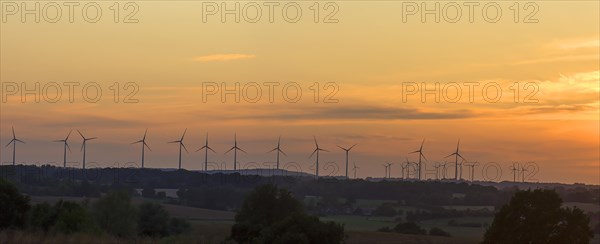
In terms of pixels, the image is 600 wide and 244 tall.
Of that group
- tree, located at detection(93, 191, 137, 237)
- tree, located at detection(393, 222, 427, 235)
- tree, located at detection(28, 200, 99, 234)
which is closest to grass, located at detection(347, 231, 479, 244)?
tree, located at detection(393, 222, 427, 235)

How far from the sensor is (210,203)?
192875 mm

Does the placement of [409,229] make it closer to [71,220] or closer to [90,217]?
[90,217]

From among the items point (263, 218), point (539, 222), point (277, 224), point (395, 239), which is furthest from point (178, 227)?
point (539, 222)

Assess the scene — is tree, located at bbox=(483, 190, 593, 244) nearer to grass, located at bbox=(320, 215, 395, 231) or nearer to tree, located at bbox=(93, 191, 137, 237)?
tree, located at bbox=(93, 191, 137, 237)

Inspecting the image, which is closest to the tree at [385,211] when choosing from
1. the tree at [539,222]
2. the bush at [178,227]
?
the bush at [178,227]

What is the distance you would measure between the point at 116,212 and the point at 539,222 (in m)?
51.8

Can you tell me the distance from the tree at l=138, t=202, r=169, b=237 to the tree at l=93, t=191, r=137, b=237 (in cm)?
276

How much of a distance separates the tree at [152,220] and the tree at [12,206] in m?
26.5

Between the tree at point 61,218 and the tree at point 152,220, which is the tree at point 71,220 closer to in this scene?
the tree at point 61,218

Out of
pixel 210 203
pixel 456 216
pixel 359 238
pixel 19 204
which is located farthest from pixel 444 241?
pixel 210 203

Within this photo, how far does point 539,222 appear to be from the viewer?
223 ft

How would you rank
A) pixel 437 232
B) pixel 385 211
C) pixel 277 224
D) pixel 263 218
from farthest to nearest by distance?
pixel 385 211 < pixel 437 232 < pixel 263 218 < pixel 277 224

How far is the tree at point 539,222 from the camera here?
66.9 m

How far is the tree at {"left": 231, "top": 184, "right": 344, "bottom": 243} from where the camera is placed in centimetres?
6525
